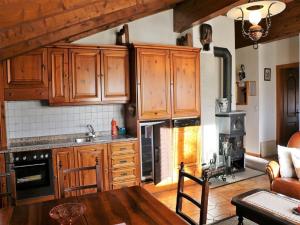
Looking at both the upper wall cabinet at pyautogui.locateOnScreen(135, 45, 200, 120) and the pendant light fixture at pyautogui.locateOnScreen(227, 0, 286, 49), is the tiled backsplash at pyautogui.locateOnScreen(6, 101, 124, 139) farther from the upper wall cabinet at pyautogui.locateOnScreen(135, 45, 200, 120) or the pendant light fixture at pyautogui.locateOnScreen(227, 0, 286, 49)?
the pendant light fixture at pyautogui.locateOnScreen(227, 0, 286, 49)

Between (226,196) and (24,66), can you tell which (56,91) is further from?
(226,196)

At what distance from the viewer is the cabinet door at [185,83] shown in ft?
13.2

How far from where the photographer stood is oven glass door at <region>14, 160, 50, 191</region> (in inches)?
124

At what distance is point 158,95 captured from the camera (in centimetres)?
388

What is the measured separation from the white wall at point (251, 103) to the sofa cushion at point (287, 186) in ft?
9.70

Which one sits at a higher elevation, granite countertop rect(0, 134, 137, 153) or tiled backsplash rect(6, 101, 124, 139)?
tiled backsplash rect(6, 101, 124, 139)

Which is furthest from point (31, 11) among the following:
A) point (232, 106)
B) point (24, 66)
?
point (232, 106)

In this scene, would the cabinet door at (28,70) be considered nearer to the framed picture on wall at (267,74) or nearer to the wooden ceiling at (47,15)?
the wooden ceiling at (47,15)

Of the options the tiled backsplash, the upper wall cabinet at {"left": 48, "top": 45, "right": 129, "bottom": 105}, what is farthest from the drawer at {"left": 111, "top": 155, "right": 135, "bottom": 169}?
the upper wall cabinet at {"left": 48, "top": 45, "right": 129, "bottom": 105}

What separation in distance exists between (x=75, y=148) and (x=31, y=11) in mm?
2011

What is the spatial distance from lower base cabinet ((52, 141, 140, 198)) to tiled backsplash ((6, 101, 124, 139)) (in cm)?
63

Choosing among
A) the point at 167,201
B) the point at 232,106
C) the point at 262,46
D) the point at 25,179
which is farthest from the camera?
the point at 262,46

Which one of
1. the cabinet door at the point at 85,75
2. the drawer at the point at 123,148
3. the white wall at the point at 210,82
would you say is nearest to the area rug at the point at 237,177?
the white wall at the point at 210,82

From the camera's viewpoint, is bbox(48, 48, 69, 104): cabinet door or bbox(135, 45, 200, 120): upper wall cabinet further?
bbox(135, 45, 200, 120): upper wall cabinet
